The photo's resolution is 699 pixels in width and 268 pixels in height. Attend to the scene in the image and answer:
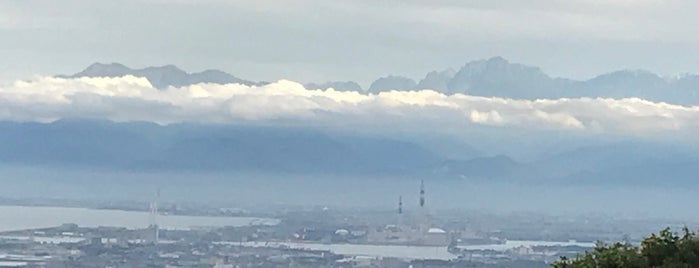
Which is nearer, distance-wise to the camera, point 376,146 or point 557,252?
point 557,252

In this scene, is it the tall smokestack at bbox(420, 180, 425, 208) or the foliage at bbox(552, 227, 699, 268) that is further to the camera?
the tall smokestack at bbox(420, 180, 425, 208)

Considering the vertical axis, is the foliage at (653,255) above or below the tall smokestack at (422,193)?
below

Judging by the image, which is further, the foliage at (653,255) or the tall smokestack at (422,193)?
the tall smokestack at (422,193)

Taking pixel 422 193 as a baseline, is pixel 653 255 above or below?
below

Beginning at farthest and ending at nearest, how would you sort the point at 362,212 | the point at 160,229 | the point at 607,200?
1. the point at 607,200
2. the point at 362,212
3. the point at 160,229

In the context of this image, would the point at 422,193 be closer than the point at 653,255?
No

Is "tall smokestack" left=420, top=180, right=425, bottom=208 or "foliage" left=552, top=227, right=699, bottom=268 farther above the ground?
"tall smokestack" left=420, top=180, right=425, bottom=208

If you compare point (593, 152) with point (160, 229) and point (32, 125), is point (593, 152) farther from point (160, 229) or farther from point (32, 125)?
point (160, 229)

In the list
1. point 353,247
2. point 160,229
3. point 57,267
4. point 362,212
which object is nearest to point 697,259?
point 57,267
